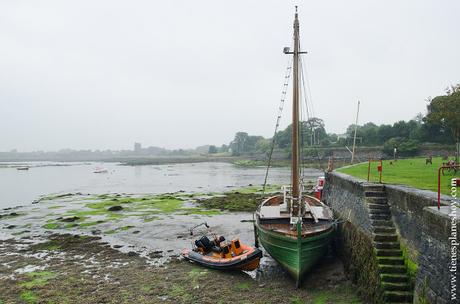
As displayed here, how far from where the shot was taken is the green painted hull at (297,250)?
14.0 m

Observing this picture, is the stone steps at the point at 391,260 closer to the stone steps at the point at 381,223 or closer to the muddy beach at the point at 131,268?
the stone steps at the point at 381,223

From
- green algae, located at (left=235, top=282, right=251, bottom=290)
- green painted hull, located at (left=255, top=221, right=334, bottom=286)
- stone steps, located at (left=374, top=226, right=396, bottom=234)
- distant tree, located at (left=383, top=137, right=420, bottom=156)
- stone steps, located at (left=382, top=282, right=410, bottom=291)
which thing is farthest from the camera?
distant tree, located at (left=383, top=137, right=420, bottom=156)

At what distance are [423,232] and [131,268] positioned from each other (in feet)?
43.0

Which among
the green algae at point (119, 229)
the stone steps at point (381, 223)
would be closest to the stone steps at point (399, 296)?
the stone steps at point (381, 223)

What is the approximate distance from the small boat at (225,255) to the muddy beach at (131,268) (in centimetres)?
39

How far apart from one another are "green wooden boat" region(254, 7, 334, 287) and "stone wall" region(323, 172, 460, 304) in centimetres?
176

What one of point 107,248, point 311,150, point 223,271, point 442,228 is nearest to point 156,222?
point 107,248

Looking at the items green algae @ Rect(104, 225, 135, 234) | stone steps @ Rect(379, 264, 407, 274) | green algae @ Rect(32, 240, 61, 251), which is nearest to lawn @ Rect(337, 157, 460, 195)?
stone steps @ Rect(379, 264, 407, 274)

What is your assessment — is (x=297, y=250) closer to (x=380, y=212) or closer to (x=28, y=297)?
(x=380, y=212)

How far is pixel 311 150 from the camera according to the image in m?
113

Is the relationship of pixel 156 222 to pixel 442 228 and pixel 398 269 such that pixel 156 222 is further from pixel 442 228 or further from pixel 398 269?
pixel 442 228

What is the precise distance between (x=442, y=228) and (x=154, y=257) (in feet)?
48.4

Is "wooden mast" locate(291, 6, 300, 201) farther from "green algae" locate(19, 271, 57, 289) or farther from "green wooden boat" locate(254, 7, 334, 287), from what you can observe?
"green algae" locate(19, 271, 57, 289)

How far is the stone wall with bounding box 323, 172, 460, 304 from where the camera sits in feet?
27.9
